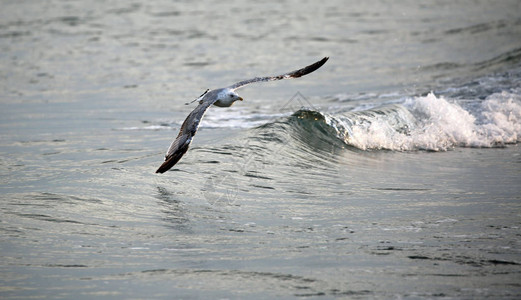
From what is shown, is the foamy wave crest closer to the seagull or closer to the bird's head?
the seagull

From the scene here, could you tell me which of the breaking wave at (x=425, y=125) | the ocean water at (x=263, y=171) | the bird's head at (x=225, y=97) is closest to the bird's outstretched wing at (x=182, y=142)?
the ocean water at (x=263, y=171)

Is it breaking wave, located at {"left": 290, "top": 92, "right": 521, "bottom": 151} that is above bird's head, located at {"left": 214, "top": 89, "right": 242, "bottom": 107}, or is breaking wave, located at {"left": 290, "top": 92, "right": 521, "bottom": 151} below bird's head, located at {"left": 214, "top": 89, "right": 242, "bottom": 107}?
below

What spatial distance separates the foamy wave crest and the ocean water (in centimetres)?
5

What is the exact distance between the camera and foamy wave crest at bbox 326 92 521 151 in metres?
13.0

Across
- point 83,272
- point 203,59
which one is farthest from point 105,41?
point 83,272

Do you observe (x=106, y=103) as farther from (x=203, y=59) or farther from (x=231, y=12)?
(x=231, y=12)

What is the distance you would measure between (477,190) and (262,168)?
3.23 meters

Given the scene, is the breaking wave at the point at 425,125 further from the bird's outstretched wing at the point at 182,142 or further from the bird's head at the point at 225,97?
the bird's outstretched wing at the point at 182,142

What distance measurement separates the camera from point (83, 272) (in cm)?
616

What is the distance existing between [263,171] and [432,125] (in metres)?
4.79

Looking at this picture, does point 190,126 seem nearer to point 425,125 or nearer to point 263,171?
point 263,171

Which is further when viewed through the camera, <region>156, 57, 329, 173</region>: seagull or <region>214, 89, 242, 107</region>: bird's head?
<region>214, 89, 242, 107</region>: bird's head

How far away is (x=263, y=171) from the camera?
10.6 metres

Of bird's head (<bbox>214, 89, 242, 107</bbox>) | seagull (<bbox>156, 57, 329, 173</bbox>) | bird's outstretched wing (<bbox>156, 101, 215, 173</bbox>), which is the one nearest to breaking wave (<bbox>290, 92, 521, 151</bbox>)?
seagull (<bbox>156, 57, 329, 173</bbox>)
